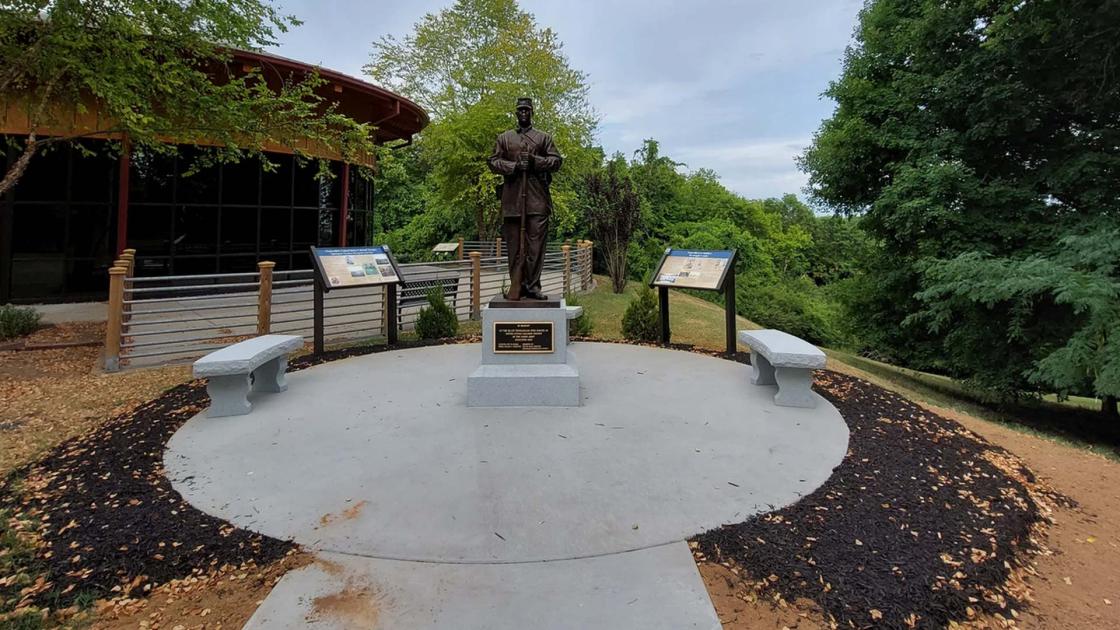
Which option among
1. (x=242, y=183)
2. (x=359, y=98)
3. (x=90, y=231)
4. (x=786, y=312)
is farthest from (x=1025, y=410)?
(x=90, y=231)

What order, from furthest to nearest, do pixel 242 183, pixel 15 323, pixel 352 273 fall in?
pixel 242 183 → pixel 15 323 → pixel 352 273

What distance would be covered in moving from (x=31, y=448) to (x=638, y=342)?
7.88 meters

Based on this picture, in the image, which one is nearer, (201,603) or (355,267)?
(201,603)

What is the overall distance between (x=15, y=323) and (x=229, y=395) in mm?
7227

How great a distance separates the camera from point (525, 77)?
72.1 ft

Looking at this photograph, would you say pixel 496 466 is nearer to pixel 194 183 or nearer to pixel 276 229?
pixel 276 229

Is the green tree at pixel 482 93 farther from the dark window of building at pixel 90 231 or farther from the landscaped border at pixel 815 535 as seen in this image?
the landscaped border at pixel 815 535

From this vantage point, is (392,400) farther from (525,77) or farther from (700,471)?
(525,77)

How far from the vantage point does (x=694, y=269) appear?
357 inches

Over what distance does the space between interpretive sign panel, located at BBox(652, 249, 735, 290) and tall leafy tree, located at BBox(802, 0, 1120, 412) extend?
4.09 m

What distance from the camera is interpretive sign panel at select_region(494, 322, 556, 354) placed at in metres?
6.04

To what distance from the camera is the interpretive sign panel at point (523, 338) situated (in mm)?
6043

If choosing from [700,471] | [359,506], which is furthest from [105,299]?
[700,471]

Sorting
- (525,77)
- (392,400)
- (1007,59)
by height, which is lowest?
(392,400)
